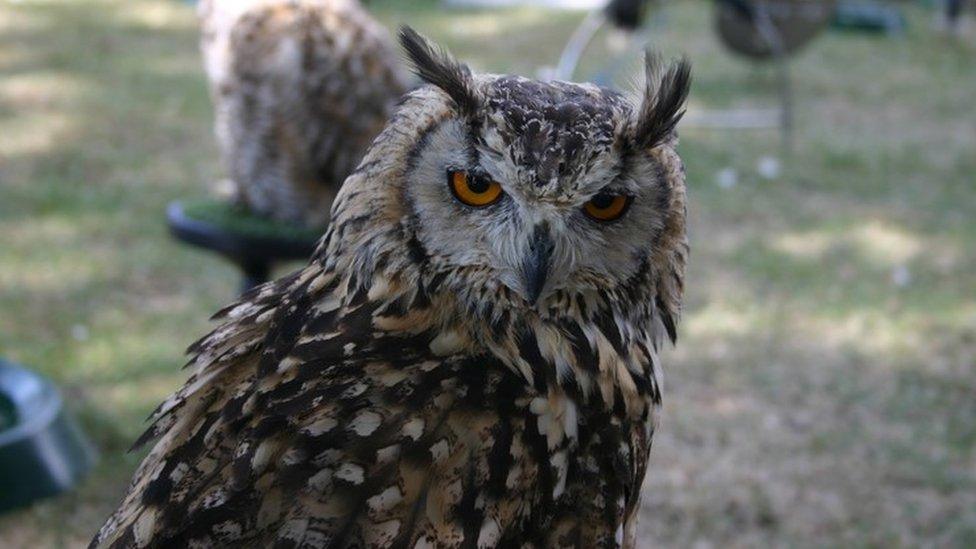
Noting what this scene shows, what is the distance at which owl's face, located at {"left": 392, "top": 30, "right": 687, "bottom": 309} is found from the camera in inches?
62.4

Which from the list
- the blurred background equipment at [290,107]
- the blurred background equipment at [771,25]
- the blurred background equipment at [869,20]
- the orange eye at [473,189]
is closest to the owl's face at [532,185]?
the orange eye at [473,189]

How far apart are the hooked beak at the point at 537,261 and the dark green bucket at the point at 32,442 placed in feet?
7.48

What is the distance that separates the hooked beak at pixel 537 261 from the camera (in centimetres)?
162

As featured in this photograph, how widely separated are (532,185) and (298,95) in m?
1.90

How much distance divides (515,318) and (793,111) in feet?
25.7

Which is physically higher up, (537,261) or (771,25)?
(537,261)

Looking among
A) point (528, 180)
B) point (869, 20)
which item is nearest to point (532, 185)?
point (528, 180)

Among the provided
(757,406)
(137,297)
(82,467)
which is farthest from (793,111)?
(82,467)

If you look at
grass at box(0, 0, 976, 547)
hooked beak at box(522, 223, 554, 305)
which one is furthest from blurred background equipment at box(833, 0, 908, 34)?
hooked beak at box(522, 223, 554, 305)

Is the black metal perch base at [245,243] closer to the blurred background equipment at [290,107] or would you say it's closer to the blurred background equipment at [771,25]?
the blurred background equipment at [290,107]

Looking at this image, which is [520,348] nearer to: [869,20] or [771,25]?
[771,25]

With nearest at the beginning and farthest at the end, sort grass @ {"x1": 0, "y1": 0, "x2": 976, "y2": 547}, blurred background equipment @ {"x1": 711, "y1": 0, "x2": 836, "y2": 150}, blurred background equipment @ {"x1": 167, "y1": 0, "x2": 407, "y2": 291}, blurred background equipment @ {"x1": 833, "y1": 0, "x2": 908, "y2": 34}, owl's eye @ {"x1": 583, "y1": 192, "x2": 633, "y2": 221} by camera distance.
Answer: owl's eye @ {"x1": 583, "y1": 192, "x2": 633, "y2": 221} → blurred background equipment @ {"x1": 167, "y1": 0, "x2": 407, "y2": 291} → grass @ {"x1": 0, "y1": 0, "x2": 976, "y2": 547} → blurred background equipment @ {"x1": 711, "y1": 0, "x2": 836, "y2": 150} → blurred background equipment @ {"x1": 833, "y1": 0, "x2": 908, "y2": 34}

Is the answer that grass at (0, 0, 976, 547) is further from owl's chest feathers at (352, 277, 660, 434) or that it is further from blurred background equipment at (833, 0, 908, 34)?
blurred background equipment at (833, 0, 908, 34)

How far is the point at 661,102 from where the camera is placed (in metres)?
Answer: 1.67
